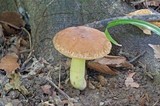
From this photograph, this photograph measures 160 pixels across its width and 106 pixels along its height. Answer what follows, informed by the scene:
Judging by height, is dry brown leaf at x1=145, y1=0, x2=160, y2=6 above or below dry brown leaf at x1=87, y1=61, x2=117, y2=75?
above

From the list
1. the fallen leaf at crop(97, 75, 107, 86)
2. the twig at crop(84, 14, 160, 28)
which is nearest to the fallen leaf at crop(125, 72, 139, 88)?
the fallen leaf at crop(97, 75, 107, 86)

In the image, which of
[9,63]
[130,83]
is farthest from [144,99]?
[9,63]

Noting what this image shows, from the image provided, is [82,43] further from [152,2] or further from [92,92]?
[152,2]

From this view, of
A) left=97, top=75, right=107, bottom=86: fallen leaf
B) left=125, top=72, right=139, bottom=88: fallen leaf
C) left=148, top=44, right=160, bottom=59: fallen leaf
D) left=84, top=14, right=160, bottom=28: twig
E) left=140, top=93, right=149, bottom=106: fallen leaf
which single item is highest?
left=84, top=14, right=160, bottom=28: twig

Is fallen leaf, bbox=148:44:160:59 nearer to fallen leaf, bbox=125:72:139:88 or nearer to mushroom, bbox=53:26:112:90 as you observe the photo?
fallen leaf, bbox=125:72:139:88

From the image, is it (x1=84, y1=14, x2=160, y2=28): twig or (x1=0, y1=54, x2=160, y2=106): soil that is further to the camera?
(x1=84, y1=14, x2=160, y2=28): twig

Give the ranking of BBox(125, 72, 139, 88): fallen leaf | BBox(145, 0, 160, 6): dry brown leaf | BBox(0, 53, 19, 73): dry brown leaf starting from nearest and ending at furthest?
BBox(125, 72, 139, 88): fallen leaf → BBox(0, 53, 19, 73): dry brown leaf → BBox(145, 0, 160, 6): dry brown leaf

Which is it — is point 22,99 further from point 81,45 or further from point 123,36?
point 123,36
